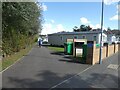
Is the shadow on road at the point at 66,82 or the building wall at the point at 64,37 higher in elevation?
the building wall at the point at 64,37

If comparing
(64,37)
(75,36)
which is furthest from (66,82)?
(64,37)

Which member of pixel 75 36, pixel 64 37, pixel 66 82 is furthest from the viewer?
pixel 64 37

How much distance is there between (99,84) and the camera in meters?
8.53

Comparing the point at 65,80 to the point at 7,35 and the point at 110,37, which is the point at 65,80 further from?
the point at 110,37

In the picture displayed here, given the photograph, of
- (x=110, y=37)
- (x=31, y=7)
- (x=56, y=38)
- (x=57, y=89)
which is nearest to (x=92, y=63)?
(x=31, y=7)

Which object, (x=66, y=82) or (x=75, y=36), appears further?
(x=75, y=36)

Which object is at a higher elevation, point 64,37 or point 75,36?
point 75,36

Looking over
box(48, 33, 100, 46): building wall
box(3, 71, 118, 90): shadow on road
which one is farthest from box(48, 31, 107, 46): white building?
box(3, 71, 118, 90): shadow on road

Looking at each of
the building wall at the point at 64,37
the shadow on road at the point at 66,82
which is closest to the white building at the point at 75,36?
the building wall at the point at 64,37

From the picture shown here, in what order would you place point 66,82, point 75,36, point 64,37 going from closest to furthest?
point 66,82 < point 75,36 < point 64,37

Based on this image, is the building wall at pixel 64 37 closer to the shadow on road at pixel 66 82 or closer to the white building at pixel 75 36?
the white building at pixel 75 36

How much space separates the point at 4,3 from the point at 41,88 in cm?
741

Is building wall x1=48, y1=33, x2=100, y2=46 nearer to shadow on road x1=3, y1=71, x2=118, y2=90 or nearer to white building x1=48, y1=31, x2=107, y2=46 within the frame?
white building x1=48, y1=31, x2=107, y2=46

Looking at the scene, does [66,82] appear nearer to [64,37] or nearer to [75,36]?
[75,36]
